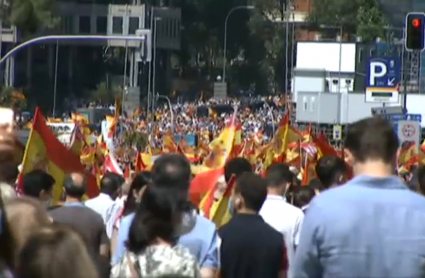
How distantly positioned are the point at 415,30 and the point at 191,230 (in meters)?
16.4

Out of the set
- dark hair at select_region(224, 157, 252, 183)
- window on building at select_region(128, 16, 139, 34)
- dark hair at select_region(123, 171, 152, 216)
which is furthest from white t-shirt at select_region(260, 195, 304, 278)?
window on building at select_region(128, 16, 139, 34)

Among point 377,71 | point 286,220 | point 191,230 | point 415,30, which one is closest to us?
point 191,230

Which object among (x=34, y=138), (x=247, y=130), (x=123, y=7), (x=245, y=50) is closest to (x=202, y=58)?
(x=245, y=50)

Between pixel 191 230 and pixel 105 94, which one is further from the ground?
pixel 191 230

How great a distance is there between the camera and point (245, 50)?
118 m

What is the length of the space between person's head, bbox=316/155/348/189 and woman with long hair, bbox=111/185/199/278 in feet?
11.7

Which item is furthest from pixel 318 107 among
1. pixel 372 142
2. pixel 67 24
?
pixel 372 142

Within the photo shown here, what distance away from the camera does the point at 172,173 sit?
7918 millimetres

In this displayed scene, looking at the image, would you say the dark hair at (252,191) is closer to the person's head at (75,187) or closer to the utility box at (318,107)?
the person's head at (75,187)

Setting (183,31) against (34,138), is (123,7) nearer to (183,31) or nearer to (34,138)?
(183,31)

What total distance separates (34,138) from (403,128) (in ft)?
39.8

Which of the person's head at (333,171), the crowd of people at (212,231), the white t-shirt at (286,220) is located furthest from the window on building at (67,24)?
the crowd of people at (212,231)

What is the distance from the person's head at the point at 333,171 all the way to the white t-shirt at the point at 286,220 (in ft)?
1.73

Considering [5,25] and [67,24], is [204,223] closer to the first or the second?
[5,25]
